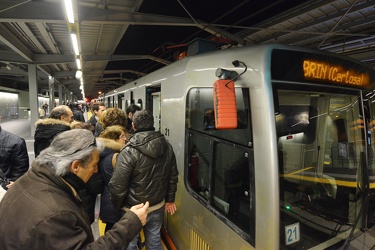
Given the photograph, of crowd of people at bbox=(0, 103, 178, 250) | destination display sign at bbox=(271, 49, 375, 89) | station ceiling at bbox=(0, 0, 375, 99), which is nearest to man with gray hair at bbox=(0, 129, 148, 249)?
crowd of people at bbox=(0, 103, 178, 250)

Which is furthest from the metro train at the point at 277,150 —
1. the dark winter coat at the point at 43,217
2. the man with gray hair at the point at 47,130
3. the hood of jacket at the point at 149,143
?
the man with gray hair at the point at 47,130

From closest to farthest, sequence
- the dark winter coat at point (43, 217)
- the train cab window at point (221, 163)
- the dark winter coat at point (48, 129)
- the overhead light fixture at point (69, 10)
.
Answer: the dark winter coat at point (43, 217)
the train cab window at point (221, 163)
the overhead light fixture at point (69, 10)
the dark winter coat at point (48, 129)

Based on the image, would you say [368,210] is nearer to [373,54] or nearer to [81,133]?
[81,133]

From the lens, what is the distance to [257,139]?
161 centimetres

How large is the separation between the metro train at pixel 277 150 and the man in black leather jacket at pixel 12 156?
6.37 ft

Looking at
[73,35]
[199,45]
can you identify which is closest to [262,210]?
[199,45]

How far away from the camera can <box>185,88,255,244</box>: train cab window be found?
1.75m

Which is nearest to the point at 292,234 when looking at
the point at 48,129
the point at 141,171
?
the point at 141,171

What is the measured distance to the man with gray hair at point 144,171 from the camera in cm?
219

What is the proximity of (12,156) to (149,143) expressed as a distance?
1776mm

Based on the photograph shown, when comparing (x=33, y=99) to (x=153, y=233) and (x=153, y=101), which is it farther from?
(x=153, y=233)

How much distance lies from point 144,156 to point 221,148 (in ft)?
2.34

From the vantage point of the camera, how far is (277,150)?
1529 mm

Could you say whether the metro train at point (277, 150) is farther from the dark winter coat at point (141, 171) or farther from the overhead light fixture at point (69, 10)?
the overhead light fixture at point (69, 10)
